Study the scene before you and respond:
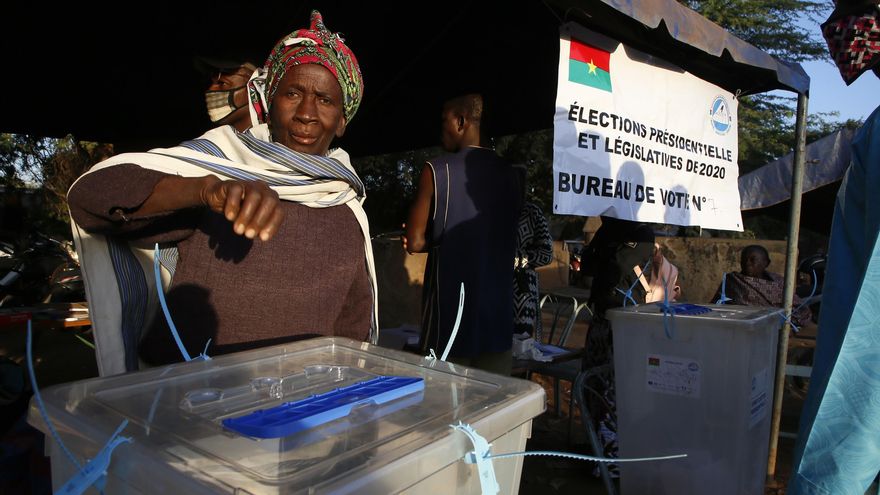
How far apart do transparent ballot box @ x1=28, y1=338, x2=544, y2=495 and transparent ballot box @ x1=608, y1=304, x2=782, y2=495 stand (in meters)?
1.21

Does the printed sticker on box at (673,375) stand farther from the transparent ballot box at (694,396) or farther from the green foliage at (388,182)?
the green foliage at (388,182)

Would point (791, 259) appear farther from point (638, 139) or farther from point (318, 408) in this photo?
point (318, 408)

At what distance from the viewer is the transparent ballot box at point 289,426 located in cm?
49

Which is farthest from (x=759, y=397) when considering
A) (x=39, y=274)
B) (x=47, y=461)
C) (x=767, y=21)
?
(x=767, y=21)

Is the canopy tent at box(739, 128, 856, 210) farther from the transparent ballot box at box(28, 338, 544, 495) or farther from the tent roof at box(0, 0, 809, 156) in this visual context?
the transparent ballot box at box(28, 338, 544, 495)

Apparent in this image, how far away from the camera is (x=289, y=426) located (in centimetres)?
57

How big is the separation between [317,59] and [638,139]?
1.86 metres

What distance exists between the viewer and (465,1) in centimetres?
346

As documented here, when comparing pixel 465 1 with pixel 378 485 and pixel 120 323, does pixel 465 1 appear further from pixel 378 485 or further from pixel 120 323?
pixel 378 485

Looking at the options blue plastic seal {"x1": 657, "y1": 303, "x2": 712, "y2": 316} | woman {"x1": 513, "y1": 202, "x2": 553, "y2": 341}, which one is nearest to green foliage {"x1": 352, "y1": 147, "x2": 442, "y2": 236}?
woman {"x1": 513, "y1": 202, "x2": 553, "y2": 341}

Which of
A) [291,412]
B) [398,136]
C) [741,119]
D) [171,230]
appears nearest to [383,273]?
[398,136]

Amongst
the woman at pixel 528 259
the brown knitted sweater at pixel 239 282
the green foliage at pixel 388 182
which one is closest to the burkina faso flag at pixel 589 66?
the woman at pixel 528 259

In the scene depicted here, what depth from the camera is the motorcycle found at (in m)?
6.18

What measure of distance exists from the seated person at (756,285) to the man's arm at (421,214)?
3378 mm
